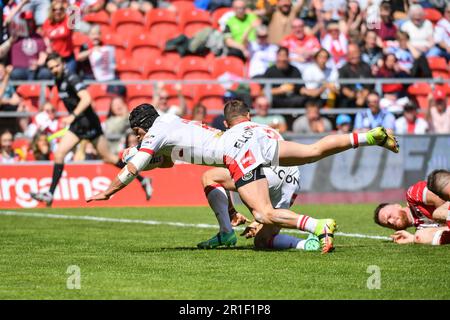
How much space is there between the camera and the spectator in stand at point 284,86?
22.3m

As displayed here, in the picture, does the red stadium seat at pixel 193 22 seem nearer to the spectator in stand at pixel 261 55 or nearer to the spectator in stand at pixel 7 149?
the spectator in stand at pixel 261 55

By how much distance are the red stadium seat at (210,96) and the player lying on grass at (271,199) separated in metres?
10.7

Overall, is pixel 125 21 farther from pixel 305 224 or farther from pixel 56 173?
pixel 305 224

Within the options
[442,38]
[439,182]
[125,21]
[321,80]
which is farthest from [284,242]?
[442,38]

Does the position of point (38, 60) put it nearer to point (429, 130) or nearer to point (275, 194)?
point (429, 130)

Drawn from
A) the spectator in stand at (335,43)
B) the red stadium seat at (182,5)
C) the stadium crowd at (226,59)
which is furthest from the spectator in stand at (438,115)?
the red stadium seat at (182,5)

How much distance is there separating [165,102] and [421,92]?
6.27 m

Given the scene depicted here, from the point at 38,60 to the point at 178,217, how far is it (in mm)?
7130

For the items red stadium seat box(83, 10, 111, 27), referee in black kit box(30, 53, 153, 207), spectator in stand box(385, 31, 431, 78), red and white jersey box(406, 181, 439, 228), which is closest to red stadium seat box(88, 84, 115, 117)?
red stadium seat box(83, 10, 111, 27)

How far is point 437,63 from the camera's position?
2544 centimetres

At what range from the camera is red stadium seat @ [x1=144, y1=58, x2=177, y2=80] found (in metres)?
23.9

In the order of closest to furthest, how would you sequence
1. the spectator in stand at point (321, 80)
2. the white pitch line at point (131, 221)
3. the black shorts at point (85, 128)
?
the white pitch line at point (131, 221) < the black shorts at point (85, 128) < the spectator in stand at point (321, 80)

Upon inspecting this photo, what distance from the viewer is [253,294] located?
27.0 feet
